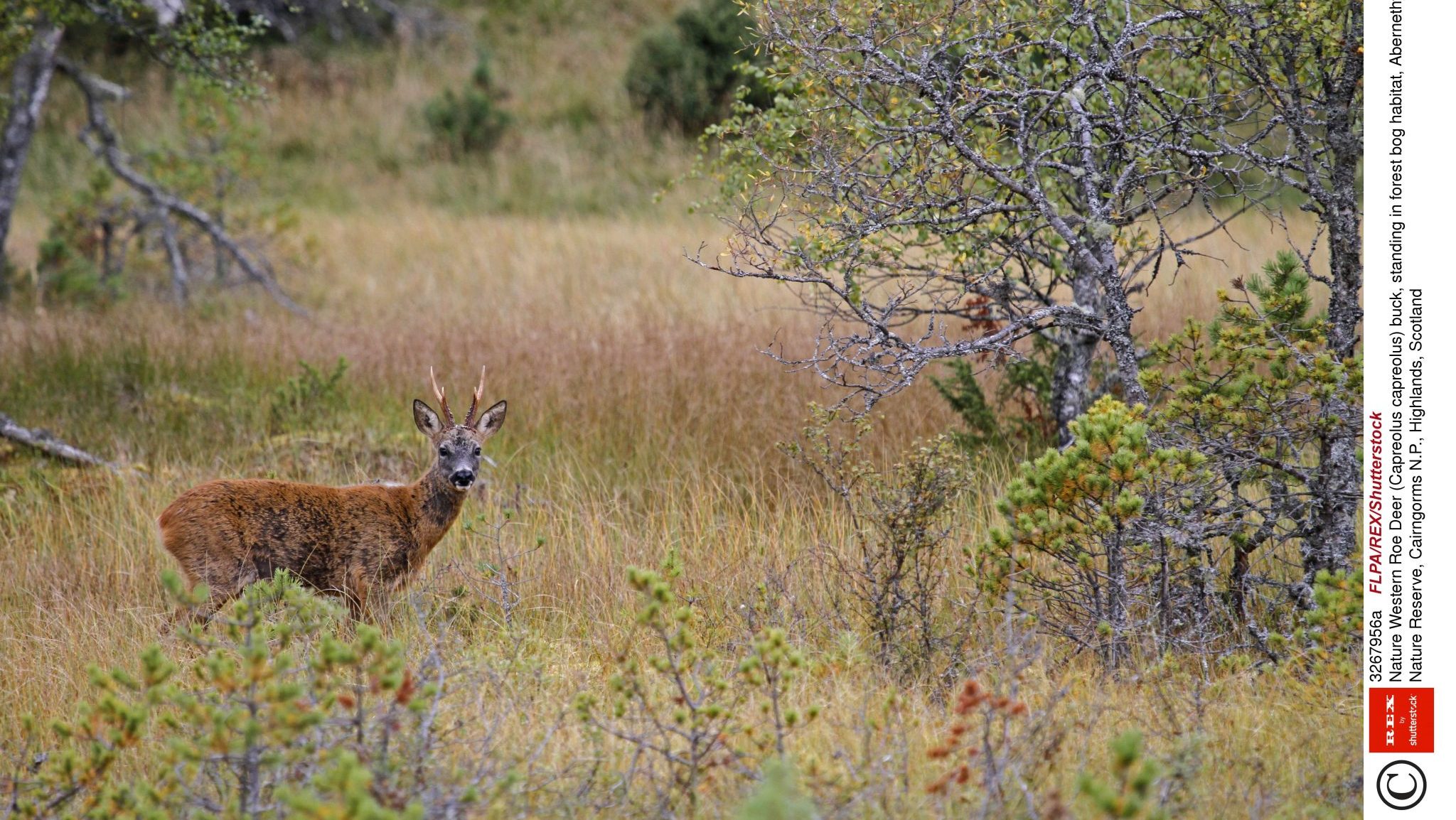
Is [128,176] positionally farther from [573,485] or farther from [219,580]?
[219,580]

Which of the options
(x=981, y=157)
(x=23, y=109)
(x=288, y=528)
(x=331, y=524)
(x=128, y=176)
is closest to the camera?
(x=981, y=157)

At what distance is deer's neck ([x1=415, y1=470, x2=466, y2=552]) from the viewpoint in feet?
21.2

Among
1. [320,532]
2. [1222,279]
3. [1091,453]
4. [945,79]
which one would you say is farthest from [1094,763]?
[1222,279]

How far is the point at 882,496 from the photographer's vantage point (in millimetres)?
5664

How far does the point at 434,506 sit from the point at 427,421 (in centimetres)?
41

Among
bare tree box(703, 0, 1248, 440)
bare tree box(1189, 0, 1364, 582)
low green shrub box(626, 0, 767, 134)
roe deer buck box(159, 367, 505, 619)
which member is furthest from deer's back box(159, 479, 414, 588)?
low green shrub box(626, 0, 767, 134)

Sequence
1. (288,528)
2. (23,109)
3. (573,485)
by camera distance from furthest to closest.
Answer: (23,109), (573,485), (288,528)

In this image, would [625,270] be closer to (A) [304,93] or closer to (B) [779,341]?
(B) [779,341]

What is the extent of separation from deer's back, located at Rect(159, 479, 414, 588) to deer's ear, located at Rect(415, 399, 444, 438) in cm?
34

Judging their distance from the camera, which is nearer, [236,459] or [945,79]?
[945,79]

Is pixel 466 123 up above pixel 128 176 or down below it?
above

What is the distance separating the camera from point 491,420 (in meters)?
6.51

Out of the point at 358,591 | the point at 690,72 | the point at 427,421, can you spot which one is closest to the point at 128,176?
the point at 427,421

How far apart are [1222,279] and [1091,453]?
7105 millimetres
